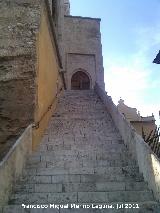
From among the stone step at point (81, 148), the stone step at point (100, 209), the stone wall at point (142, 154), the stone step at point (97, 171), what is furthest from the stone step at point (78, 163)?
the stone step at point (100, 209)

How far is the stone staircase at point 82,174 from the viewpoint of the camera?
4875 mm

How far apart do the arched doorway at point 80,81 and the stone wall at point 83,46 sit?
1.36 ft

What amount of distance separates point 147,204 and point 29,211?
68.3 inches

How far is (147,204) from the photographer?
4613 millimetres

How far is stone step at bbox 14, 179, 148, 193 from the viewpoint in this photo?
17.2ft

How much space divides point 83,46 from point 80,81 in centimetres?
276

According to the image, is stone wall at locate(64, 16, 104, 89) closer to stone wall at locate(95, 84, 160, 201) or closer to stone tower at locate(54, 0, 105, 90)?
stone tower at locate(54, 0, 105, 90)

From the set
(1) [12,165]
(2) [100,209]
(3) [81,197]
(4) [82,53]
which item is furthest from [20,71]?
(4) [82,53]

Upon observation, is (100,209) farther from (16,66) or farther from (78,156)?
(16,66)

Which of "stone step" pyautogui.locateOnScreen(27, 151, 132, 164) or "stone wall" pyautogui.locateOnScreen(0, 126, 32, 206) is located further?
"stone step" pyautogui.locateOnScreen(27, 151, 132, 164)

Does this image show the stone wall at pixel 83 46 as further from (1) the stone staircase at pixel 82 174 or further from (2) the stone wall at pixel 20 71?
(1) the stone staircase at pixel 82 174

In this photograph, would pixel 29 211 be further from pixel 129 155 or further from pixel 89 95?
pixel 89 95

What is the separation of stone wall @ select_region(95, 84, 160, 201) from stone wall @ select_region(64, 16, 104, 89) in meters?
14.1

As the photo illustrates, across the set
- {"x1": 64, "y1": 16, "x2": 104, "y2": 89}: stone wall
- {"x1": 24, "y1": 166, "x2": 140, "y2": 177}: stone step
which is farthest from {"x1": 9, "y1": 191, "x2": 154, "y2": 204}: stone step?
{"x1": 64, "y1": 16, "x2": 104, "y2": 89}: stone wall
